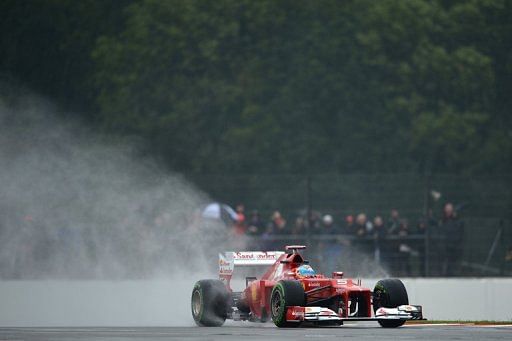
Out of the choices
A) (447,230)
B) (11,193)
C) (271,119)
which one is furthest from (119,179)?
(271,119)

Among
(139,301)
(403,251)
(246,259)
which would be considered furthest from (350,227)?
(246,259)

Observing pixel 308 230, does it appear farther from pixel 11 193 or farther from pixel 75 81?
pixel 75 81

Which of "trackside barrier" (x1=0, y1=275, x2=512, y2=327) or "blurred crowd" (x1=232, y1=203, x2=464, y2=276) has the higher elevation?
"blurred crowd" (x1=232, y1=203, x2=464, y2=276)

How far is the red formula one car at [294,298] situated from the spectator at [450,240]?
351 inches

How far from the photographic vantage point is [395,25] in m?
55.8

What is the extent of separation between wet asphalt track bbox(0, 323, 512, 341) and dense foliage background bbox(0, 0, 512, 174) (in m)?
32.0

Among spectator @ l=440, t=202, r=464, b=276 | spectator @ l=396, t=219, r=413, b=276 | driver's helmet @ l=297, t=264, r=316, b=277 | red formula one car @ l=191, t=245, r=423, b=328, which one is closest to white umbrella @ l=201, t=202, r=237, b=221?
spectator @ l=396, t=219, r=413, b=276

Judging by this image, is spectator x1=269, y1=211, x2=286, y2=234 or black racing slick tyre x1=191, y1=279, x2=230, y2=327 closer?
black racing slick tyre x1=191, y1=279, x2=230, y2=327

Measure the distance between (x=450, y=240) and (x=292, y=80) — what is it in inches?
969

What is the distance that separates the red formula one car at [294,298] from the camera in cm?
2228

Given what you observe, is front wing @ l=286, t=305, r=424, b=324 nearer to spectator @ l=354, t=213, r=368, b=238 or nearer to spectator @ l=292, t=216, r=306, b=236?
spectator @ l=292, t=216, r=306, b=236

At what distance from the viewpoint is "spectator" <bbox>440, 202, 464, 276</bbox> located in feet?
111

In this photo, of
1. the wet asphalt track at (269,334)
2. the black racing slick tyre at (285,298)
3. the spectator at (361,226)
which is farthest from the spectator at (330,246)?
the black racing slick tyre at (285,298)

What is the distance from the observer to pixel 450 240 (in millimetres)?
33781
